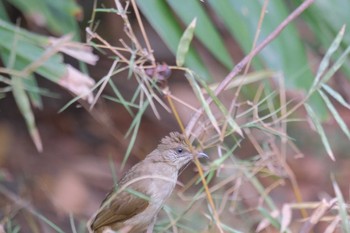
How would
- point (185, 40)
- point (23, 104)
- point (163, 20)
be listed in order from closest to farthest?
point (23, 104), point (185, 40), point (163, 20)

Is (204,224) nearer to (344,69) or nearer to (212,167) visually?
(212,167)

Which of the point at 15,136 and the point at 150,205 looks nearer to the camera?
the point at 150,205

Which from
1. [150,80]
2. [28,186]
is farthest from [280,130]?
[28,186]

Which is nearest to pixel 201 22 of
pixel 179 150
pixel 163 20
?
pixel 163 20

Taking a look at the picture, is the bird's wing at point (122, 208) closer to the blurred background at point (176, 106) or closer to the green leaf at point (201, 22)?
the blurred background at point (176, 106)

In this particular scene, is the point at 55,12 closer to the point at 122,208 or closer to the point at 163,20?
the point at 163,20

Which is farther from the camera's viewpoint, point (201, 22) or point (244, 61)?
point (201, 22)
